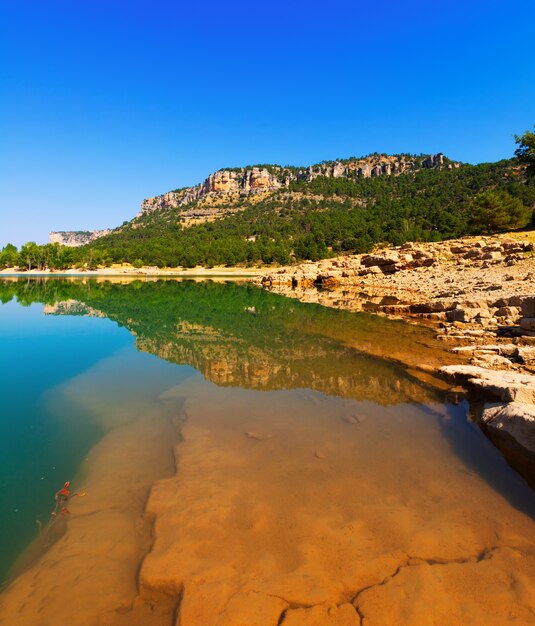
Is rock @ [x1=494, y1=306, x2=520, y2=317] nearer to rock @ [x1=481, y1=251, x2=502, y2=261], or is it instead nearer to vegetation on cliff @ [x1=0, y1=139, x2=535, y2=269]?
rock @ [x1=481, y1=251, x2=502, y2=261]

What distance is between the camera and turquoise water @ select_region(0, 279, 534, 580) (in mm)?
5172

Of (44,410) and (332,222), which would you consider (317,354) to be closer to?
(44,410)

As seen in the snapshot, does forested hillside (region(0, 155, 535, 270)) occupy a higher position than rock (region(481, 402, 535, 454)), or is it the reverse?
forested hillside (region(0, 155, 535, 270))

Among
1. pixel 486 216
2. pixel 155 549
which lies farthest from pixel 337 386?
pixel 486 216

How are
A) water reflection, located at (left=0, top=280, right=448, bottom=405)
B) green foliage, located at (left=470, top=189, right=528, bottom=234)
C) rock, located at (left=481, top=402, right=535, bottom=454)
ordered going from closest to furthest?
rock, located at (left=481, top=402, right=535, bottom=454) < water reflection, located at (left=0, top=280, right=448, bottom=405) < green foliage, located at (left=470, top=189, right=528, bottom=234)

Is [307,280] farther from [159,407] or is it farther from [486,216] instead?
[159,407]

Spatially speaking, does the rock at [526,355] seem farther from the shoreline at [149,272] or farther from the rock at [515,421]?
the shoreline at [149,272]

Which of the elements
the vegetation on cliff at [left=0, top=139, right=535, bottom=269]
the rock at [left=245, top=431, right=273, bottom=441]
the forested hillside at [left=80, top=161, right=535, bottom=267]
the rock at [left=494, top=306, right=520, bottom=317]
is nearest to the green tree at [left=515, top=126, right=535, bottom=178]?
the vegetation on cliff at [left=0, top=139, right=535, bottom=269]

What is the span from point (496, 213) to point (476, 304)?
43317 mm

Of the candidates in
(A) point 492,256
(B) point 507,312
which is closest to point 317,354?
(B) point 507,312

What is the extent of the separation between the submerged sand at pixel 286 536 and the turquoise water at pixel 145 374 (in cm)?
41

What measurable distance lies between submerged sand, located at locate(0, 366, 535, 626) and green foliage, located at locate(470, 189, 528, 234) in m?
56.5

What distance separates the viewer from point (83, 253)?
346ft

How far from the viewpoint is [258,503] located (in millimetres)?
4414
